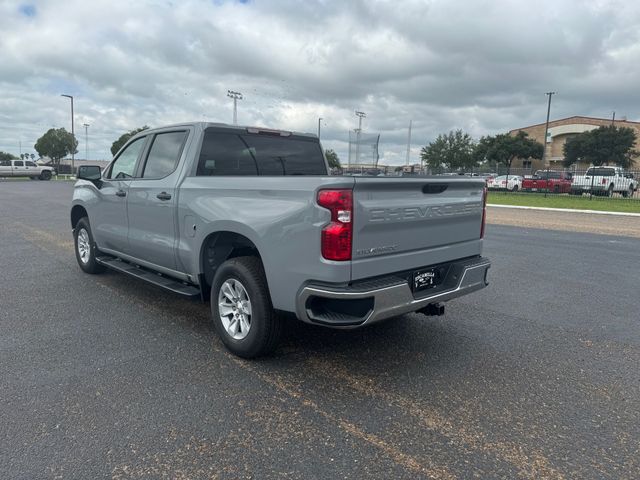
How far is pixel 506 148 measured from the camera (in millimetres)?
64875

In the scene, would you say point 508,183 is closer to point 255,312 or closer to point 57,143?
point 255,312

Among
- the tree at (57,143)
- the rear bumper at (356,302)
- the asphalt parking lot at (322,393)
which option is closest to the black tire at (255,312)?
the asphalt parking lot at (322,393)

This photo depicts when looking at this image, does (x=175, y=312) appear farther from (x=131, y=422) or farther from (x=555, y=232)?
(x=555, y=232)

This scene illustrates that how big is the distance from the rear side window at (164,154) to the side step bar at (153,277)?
41.0 inches

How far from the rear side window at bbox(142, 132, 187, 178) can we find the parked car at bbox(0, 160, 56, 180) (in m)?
49.9

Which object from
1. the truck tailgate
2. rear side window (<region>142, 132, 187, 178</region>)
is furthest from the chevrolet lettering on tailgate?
rear side window (<region>142, 132, 187, 178</region>)

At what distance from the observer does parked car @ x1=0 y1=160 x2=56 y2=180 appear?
4628cm

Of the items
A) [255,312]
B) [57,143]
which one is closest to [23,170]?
[57,143]

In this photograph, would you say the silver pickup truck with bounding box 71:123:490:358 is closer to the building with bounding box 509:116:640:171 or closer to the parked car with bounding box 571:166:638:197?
the parked car with bounding box 571:166:638:197

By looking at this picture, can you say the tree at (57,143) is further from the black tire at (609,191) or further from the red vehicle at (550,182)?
the black tire at (609,191)

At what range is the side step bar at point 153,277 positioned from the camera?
14.6 feet

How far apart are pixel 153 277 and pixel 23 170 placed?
50.7m

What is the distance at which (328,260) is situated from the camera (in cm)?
317

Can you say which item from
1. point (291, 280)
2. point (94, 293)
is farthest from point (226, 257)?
point (94, 293)
